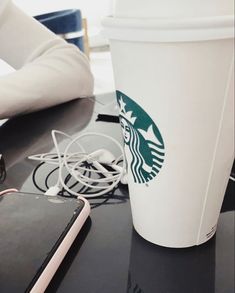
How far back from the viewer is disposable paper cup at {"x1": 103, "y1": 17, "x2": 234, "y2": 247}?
0.26 metres

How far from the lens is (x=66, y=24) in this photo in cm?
239

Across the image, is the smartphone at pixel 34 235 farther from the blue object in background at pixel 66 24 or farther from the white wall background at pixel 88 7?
the white wall background at pixel 88 7

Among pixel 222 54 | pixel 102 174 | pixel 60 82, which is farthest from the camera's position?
pixel 60 82

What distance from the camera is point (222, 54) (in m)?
0.26

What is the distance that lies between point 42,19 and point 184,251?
2233 millimetres

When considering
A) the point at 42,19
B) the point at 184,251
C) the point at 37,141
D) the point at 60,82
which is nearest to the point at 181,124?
the point at 184,251

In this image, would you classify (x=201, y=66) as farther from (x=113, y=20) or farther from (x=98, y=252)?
(x=98, y=252)

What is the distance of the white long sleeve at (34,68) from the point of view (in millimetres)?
732

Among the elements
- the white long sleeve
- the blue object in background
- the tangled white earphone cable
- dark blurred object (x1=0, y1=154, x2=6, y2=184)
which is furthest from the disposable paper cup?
the blue object in background

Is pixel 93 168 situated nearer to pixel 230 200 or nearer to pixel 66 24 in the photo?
pixel 230 200

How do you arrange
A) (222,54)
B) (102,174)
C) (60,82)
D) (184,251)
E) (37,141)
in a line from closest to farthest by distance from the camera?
(222,54)
(184,251)
(102,174)
(37,141)
(60,82)

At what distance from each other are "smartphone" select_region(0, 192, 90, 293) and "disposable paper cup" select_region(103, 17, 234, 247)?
9cm

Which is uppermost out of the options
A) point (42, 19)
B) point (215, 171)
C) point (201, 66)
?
point (201, 66)

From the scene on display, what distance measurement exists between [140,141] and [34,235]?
0.54ft
